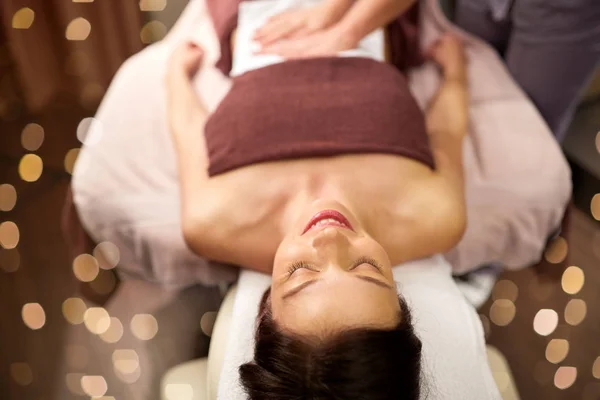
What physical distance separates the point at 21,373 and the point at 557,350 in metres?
1.17

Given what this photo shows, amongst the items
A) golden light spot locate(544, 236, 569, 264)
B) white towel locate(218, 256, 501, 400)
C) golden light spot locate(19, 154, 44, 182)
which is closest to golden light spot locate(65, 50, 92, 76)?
golden light spot locate(19, 154, 44, 182)

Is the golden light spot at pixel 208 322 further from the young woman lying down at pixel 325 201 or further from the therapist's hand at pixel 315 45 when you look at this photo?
the therapist's hand at pixel 315 45

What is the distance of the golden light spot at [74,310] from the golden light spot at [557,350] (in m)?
1.04

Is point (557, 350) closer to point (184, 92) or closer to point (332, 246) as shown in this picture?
point (332, 246)

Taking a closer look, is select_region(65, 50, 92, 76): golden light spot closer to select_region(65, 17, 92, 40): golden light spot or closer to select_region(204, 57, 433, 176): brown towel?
select_region(65, 17, 92, 40): golden light spot

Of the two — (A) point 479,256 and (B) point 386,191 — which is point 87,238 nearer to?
(B) point 386,191

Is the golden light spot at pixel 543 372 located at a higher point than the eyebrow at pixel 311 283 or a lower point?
lower

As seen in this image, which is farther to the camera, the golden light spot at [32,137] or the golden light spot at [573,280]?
the golden light spot at [32,137]

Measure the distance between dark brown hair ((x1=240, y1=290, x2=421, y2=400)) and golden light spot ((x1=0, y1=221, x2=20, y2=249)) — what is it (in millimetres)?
990

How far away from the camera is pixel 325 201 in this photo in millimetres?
928

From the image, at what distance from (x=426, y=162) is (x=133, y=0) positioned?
3.20ft

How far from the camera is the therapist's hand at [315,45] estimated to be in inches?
45.3

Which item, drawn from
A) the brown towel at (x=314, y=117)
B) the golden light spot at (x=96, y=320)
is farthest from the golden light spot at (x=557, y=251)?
the golden light spot at (x=96, y=320)

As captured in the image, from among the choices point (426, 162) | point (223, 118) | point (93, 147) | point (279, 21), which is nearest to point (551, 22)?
point (426, 162)
